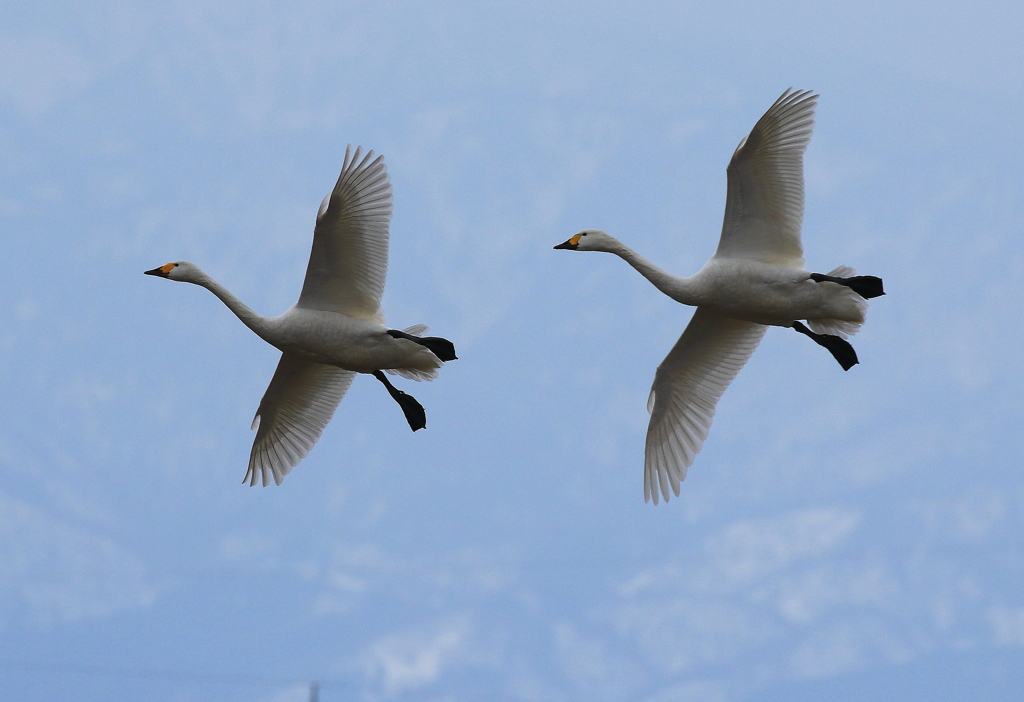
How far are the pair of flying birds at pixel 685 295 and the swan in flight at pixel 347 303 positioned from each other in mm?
11

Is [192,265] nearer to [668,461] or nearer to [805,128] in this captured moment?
[668,461]

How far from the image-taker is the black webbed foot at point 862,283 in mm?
16812

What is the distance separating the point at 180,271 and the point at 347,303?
2.15m

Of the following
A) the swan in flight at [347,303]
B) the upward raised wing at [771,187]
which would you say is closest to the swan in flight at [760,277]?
the upward raised wing at [771,187]

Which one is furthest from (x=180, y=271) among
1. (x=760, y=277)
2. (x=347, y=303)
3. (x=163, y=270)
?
(x=760, y=277)

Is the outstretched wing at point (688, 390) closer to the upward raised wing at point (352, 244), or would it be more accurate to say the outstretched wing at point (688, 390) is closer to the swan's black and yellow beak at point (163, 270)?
the upward raised wing at point (352, 244)

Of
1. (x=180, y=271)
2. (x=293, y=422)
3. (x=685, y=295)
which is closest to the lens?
(x=685, y=295)

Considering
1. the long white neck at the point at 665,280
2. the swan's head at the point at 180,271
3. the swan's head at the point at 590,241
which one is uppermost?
the swan's head at the point at 180,271

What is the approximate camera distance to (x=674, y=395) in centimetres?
1838

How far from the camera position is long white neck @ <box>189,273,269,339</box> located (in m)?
17.5

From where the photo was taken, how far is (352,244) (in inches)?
671

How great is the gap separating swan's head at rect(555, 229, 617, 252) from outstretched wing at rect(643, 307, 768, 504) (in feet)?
4.20

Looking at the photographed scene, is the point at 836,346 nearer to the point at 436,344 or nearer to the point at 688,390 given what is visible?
the point at 688,390

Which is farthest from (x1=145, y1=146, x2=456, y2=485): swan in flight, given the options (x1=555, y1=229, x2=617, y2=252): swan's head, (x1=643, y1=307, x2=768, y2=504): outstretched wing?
(x1=643, y1=307, x2=768, y2=504): outstretched wing
